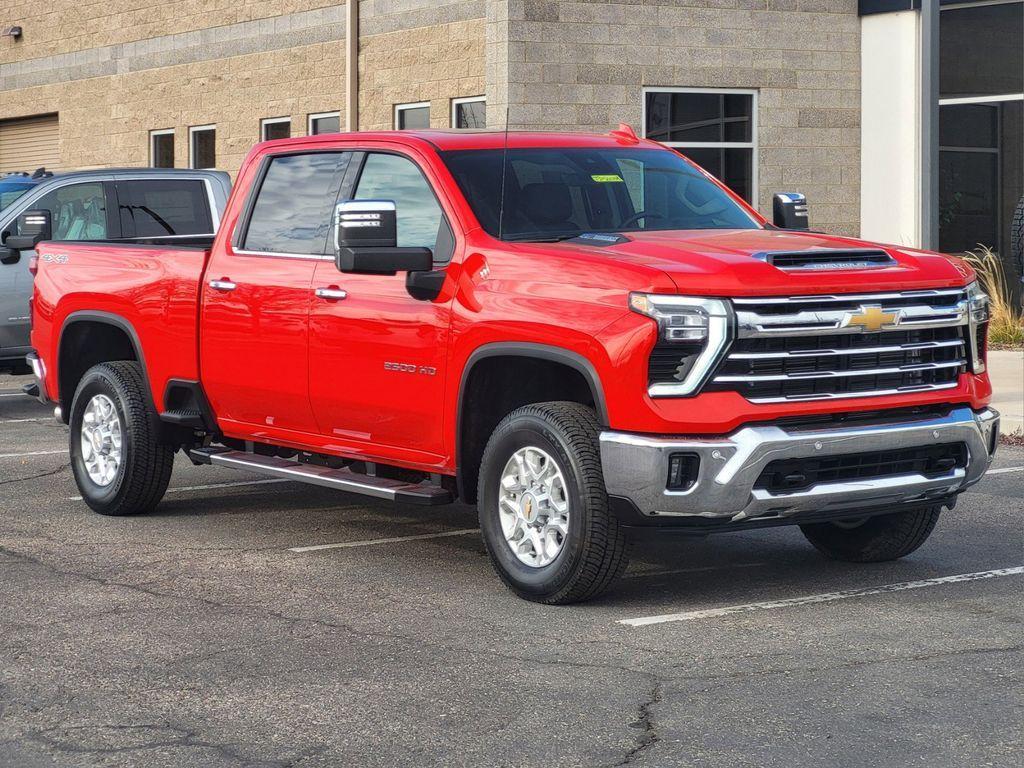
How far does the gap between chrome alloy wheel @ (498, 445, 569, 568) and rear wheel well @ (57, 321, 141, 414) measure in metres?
3.51

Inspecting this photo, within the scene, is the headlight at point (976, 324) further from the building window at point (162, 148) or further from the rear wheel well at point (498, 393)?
the building window at point (162, 148)

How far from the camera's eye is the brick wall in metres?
20.5

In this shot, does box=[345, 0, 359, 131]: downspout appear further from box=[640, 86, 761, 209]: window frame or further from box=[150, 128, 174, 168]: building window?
box=[150, 128, 174, 168]: building window

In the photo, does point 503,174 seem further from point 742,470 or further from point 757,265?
point 742,470

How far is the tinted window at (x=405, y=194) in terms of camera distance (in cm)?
755

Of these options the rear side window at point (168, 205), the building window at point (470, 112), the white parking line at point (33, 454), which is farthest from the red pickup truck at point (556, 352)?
the building window at point (470, 112)

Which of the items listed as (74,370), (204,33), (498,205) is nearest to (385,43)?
(204,33)

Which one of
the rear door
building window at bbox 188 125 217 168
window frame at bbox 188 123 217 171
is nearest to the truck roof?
the rear door

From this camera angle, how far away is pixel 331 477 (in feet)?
25.7

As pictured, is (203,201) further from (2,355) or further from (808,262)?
(808,262)

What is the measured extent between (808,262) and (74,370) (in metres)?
4.98

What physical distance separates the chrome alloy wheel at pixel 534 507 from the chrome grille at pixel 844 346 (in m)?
0.82

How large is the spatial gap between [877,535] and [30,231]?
819 centimetres

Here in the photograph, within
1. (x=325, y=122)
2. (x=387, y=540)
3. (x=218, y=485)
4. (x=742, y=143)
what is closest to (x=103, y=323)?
(x=218, y=485)
